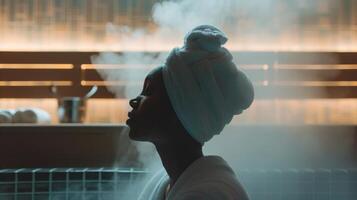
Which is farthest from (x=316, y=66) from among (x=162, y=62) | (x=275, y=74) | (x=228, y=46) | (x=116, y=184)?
(x=116, y=184)

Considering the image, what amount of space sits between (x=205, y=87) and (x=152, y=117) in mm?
108

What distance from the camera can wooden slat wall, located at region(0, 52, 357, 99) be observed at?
1.58 meters

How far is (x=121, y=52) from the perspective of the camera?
156 centimetres

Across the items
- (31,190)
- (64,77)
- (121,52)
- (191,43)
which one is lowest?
(31,190)

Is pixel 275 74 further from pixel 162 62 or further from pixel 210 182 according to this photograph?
pixel 210 182

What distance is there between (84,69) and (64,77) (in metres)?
0.09

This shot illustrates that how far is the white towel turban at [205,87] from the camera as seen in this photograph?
79 centimetres

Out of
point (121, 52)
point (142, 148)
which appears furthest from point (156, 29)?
point (142, 148)

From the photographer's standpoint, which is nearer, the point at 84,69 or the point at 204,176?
the point at 204,176

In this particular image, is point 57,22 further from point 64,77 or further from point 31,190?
point 31,190

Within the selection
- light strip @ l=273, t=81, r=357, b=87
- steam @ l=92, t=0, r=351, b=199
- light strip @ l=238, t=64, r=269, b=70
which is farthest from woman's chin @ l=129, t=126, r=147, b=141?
light strip @ l=273, t=81, r=357, b=87

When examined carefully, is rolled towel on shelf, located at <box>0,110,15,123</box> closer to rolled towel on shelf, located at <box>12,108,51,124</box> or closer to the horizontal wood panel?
rolled towel on shelf, located at <box>12,108,51,124</box>

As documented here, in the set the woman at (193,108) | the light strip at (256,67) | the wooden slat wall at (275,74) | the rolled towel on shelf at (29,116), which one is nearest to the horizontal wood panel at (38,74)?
the wooden slat wall at (275,74)

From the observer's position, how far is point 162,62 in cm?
127
